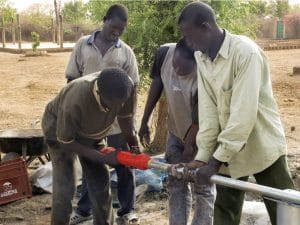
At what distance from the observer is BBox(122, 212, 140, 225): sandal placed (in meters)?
4.24

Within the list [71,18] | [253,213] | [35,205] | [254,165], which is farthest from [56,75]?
[71,18]

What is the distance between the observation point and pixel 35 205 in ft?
16.1

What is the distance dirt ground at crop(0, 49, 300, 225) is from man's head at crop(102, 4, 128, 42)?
162cm

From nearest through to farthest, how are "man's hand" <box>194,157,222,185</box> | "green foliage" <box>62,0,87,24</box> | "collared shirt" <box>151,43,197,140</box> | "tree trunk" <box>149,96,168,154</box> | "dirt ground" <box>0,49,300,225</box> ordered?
"man's hand" <box>194,157,222,185</box> → "collared shirt" <box>151,43,197,140</box> → "dirt ground" <box>0,49,300,225</box> → "tree trunk" <box>149,96,168,154</box> → "green foliage" <box>62,0,87,24</box>

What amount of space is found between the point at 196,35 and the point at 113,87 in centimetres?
66

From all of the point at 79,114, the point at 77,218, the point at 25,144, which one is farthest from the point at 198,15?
the point at 25,144

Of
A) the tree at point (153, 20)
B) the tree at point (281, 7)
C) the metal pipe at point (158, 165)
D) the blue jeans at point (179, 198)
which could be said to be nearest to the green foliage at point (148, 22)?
the tree at point (153, 20)

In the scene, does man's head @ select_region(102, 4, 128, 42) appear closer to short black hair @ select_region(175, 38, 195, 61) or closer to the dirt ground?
short black hair @ select_region(175, 38, 195, 61)

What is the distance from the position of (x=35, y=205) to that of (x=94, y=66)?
1.59 m

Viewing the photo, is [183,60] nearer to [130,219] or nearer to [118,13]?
[118,13]

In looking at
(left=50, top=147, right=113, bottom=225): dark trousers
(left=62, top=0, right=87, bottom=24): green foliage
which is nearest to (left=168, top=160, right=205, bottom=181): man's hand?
(left=50, top=147, right=113, bottom=225): dark trousers

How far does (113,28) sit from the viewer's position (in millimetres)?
4160

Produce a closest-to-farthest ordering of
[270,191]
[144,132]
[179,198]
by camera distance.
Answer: [270,191]
[179,198]
[144,132]

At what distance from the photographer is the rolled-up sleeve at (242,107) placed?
2.47 meters
